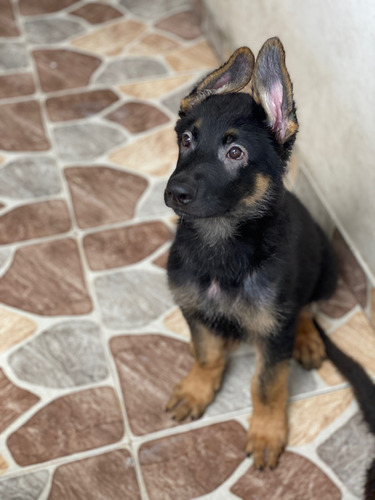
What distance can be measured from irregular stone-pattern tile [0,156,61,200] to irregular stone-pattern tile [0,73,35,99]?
0.68 metres

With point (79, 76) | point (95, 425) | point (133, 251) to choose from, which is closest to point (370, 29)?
point (133, 251)

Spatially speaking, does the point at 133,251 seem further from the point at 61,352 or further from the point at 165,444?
the point at 165,444

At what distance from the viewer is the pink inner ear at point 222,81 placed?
1.79m

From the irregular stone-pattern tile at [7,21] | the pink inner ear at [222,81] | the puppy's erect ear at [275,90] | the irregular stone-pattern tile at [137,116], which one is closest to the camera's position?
the puppy's erect ear at [275,90]

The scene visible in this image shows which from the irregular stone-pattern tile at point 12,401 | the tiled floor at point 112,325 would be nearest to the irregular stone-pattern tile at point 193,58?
the tiled floor at point 112,325

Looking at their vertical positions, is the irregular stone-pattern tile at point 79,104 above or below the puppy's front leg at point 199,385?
above

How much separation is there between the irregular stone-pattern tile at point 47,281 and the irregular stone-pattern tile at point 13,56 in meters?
1.75

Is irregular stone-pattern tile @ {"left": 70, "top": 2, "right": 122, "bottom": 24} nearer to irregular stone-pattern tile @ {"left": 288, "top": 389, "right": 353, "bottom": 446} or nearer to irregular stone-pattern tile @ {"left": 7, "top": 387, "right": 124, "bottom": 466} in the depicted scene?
irregular stone-pattern tile @ {"left": 7, "top": 387, "right": 124, "bottom": 466}

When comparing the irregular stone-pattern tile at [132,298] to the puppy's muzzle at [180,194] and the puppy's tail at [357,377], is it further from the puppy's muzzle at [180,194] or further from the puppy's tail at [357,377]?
the puppy's muzzle at [180,194]

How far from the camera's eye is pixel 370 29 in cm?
215

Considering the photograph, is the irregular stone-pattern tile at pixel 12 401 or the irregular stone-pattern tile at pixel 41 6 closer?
the irregular stone-pattern tile at pixel 12 401

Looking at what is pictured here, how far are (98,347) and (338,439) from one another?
3.50 ft

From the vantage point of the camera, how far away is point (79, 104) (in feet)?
12.3

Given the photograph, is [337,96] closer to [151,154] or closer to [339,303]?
[339,303]
